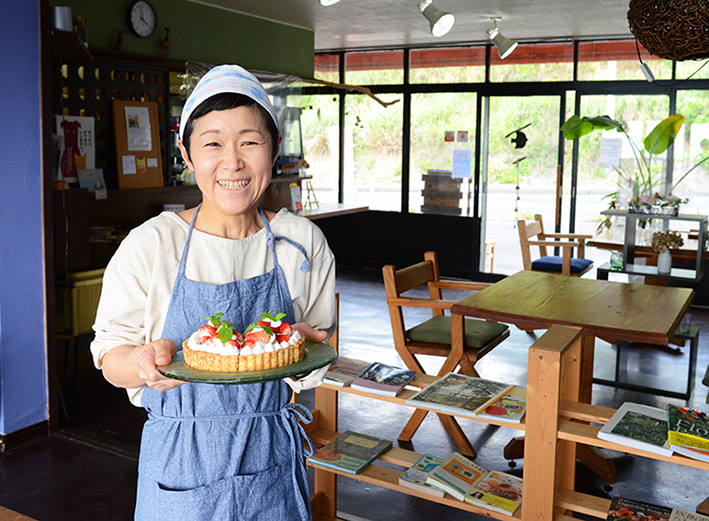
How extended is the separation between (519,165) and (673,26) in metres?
5.34

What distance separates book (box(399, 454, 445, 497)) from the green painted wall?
4255 mm

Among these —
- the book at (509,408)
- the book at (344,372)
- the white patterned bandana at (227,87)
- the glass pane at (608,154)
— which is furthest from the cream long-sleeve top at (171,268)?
the glass pane at (608,154)

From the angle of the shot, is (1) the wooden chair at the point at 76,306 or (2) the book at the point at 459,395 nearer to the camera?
(2) the book at the point at 459,395

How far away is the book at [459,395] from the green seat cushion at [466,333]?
1.16m

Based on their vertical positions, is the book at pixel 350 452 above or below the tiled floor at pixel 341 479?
above

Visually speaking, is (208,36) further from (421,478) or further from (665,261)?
(421,478)

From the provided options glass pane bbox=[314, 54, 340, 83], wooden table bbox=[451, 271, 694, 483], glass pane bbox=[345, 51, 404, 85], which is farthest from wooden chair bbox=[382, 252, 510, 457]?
glass pane bbox=[314, 54, 340, 83]

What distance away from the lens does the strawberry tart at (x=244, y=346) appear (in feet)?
4.08

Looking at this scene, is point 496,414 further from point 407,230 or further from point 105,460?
point 407,230

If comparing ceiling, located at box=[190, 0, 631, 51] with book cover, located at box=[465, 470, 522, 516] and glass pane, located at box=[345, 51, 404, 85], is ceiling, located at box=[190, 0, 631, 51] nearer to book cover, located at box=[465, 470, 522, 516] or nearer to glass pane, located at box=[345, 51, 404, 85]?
glass pane, located at box=[345, 51, 404, 85]

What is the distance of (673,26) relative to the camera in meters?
3.14

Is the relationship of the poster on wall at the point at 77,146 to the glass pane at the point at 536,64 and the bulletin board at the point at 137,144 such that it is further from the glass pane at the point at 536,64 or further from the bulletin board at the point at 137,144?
the glass pane at the point at 536,64

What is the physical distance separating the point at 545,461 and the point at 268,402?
109 cm

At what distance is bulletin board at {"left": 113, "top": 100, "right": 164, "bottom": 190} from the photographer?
5336mm
